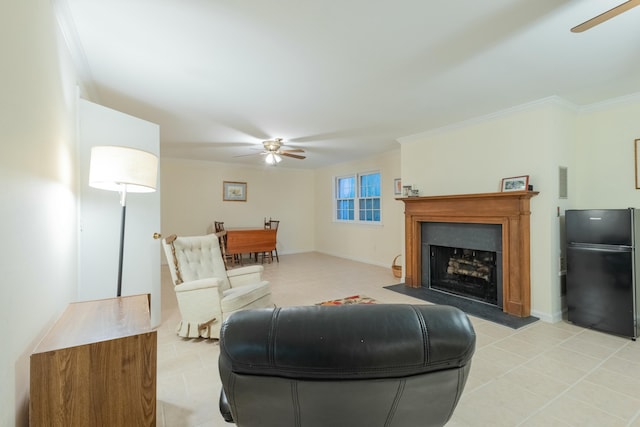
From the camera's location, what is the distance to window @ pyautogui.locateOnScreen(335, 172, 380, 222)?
20.2 feet

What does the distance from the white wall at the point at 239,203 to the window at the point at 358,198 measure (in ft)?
3.78

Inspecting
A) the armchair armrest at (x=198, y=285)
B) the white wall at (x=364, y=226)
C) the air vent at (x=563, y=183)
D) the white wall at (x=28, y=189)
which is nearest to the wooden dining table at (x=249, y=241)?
the white wall at (x=364, y=226)

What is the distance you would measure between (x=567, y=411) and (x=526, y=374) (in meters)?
0.38

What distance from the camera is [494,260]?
11.4ft

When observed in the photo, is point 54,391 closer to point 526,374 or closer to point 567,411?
point 567,411

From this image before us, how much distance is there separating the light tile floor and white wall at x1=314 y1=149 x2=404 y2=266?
230 cm

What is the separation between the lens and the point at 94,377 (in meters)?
1.09

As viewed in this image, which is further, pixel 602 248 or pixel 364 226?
pixel 364 226

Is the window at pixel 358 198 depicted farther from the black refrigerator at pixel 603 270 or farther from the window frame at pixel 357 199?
the black refrigerator at pixel 603 270

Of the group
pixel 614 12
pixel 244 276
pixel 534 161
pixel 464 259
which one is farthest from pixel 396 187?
pixel 614 12

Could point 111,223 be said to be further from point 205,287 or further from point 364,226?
point 364,226

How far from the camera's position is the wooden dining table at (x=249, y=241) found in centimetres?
585

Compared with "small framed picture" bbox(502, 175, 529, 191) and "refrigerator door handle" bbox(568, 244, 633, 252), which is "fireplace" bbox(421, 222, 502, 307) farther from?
"refrigerator door handle" bbox(568, 244, 633, 252)

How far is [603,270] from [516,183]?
1.10 m
